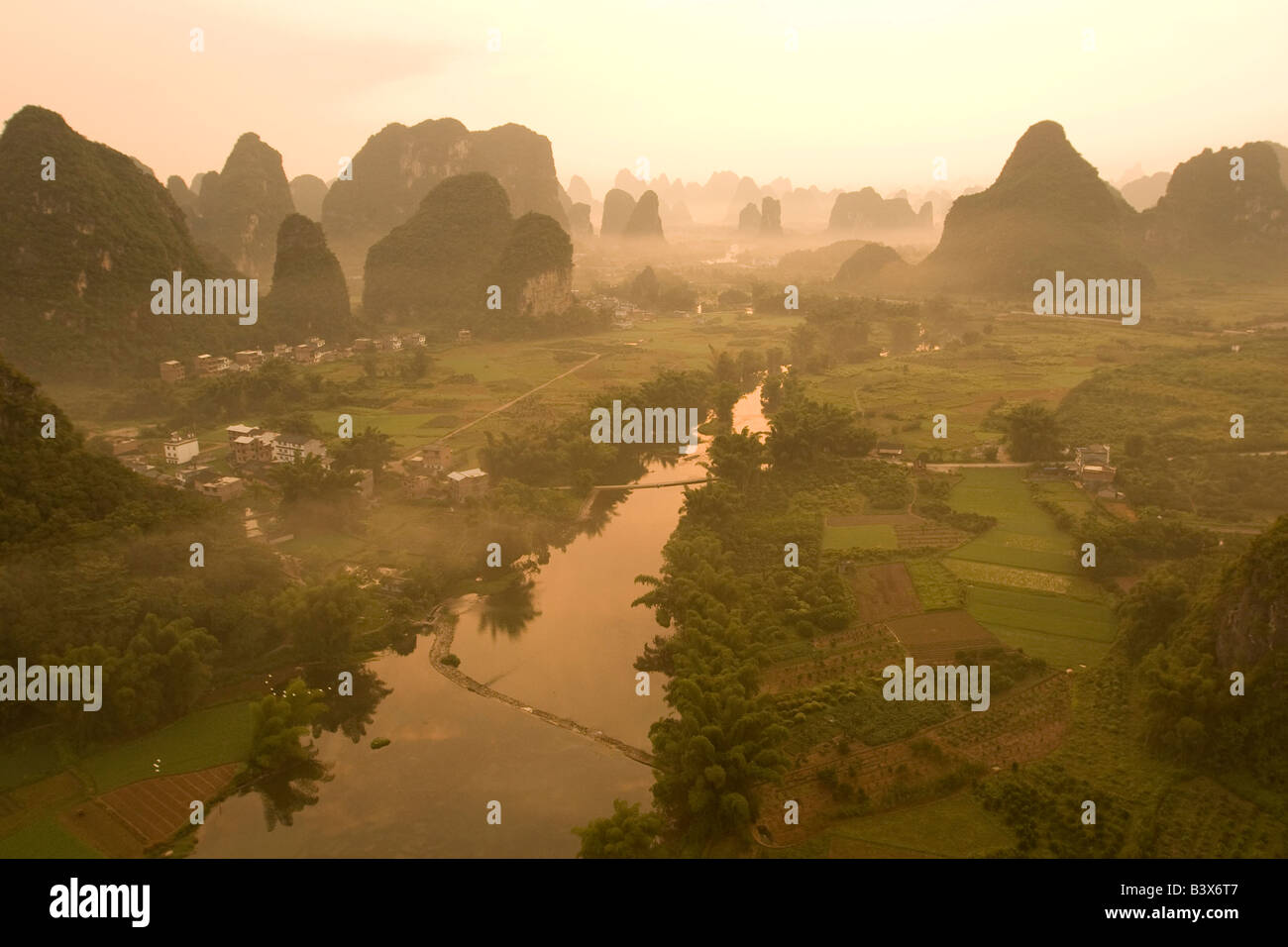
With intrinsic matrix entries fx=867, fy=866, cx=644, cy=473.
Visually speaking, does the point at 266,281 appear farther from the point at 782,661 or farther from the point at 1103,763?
the point at 1103,763

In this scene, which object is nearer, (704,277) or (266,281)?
(266,281)

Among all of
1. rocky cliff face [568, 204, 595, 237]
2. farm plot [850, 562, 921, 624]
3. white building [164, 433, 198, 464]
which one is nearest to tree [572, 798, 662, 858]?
farm plot [850, 562, 921, 624]

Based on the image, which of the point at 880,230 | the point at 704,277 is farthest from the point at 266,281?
the point at 880,230

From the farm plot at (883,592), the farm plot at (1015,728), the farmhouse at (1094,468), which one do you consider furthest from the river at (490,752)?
the farmhouse at (1094,468)

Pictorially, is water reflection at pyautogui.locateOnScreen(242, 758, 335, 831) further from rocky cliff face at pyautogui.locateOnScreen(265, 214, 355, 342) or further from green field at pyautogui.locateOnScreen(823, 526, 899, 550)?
A: rocky cliff face at pyautogui.locateOnScreen(265, 214, 355, 342)

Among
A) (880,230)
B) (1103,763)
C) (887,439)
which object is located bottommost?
(1103,763)

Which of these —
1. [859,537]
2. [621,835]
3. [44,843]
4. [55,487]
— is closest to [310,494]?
[55,487]

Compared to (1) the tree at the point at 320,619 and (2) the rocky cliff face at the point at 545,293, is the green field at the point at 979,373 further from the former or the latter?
(1) the tree at the point at 320,619
